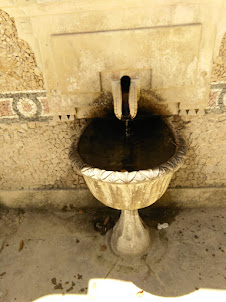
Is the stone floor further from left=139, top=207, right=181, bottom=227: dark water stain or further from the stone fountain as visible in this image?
the stone fountain

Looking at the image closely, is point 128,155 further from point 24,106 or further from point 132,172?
point 24,106

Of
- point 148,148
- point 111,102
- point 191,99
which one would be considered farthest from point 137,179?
point 191,99

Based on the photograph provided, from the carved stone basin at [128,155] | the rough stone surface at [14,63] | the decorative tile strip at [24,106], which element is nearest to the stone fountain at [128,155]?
the carved stone basin at [128,155]

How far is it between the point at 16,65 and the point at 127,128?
3.47 feet

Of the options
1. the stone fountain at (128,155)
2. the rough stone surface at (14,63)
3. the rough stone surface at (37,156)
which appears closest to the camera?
the stone fountain at (128,155)

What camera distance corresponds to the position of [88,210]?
2801 millimetres

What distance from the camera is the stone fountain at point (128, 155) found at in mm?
1712

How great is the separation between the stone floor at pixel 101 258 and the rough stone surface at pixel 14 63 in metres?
1.43

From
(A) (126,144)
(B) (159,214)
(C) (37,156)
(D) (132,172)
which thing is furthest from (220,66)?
(C) (37,156)

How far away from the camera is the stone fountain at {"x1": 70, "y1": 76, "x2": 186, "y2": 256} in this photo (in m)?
1.71

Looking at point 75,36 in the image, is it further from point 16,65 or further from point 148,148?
point 148,148

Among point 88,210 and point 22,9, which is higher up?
point 22,9

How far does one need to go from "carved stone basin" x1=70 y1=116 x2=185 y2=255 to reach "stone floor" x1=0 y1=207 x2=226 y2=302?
19 cm

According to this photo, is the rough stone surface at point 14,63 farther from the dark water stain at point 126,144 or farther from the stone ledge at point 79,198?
the stone ledge at point 79,198
